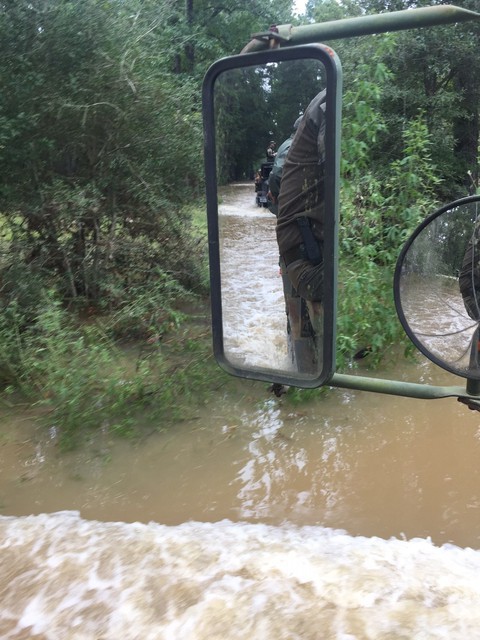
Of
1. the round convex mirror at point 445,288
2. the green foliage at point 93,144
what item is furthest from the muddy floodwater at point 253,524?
the green foliage at point 93,144

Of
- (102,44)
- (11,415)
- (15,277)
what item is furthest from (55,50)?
(11,415)

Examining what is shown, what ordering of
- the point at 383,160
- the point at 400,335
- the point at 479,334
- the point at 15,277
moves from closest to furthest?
the point at 479,334, the point at 400,335, the point at 15,277, the point at 383,160

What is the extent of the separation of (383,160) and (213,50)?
8801 millimetres

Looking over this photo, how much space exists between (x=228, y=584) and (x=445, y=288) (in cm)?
165

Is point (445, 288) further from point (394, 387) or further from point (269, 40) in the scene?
point (269, 40)

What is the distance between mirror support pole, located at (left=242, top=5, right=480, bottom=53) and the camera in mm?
1678

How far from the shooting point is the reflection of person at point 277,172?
2.07 metres

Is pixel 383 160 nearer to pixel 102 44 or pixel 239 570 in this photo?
pixel 102 44

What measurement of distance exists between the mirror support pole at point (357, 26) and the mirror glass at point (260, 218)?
0.24 ft

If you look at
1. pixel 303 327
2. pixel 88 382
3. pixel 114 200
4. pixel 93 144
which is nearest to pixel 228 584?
pixel 303 327

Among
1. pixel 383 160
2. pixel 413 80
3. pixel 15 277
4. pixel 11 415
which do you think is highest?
pixel 413 80

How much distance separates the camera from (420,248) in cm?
180

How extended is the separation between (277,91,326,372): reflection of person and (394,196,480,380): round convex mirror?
29 cm

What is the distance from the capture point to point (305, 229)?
77.3 inches
